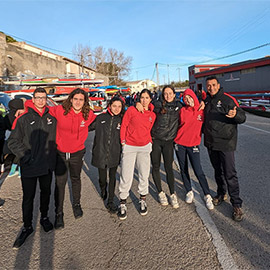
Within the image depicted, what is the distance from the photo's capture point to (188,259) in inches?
85.9

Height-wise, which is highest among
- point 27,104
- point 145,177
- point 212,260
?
point 27,104

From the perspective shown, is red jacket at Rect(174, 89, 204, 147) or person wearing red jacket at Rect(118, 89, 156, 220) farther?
red jacket at Rect(174, 89, 204, 147)

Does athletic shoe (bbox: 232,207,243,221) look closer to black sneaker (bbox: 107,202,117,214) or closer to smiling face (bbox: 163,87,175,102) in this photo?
black sneaker (bbox: 107,202,117,214)

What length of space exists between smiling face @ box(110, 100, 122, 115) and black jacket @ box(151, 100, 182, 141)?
0.61 m

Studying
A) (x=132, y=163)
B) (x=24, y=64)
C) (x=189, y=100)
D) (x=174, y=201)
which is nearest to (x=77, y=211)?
(x=132, y=163)

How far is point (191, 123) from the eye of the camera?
3242mm

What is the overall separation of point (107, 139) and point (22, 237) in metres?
1.70

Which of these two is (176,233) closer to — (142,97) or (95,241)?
(95,241)

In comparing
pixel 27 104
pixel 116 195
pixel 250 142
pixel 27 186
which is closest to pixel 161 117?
pixel 116 195

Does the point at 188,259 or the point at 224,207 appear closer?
the point at 188,259

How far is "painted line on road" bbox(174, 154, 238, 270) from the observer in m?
2.11

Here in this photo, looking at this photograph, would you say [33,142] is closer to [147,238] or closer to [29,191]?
[29,191]

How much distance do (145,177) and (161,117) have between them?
3.25 ft

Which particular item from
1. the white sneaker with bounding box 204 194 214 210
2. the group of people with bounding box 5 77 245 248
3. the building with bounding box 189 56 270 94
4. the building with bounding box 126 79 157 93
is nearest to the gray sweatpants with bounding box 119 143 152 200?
the group of people with bounding box 5 77 245 248
